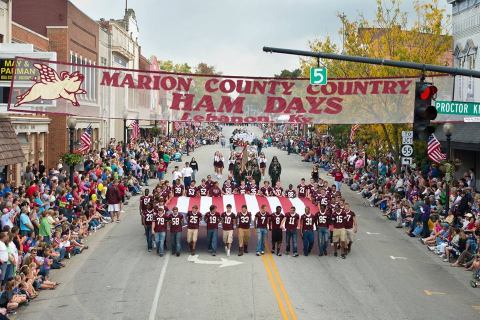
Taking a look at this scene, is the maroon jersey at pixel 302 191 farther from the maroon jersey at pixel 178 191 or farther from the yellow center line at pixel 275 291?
the yellow center line at pixel 275 291

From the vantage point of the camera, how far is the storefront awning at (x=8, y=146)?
29.3 metres

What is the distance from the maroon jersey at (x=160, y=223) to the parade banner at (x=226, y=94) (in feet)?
10.3

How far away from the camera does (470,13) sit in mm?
37781

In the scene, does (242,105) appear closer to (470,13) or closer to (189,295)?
(189,295)

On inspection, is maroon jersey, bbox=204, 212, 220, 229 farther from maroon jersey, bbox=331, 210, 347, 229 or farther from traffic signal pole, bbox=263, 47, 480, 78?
traffic signal pole, bbox=263, 47, 480, 78

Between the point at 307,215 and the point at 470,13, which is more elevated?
the point at 470,13

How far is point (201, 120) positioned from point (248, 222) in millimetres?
3741

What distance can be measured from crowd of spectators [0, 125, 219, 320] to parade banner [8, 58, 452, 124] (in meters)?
3.41

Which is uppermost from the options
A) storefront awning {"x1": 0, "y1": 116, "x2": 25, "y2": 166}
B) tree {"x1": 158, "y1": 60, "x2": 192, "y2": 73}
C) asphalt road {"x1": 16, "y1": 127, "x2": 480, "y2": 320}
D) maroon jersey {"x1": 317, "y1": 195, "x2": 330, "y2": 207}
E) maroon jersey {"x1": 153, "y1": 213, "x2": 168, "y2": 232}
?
tree {"x1": 158, "y1": 60, "x2": 192, "y2": 73}

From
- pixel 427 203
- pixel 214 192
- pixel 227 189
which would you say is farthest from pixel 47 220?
pixel 427 203

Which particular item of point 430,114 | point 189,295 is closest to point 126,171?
point 189,295

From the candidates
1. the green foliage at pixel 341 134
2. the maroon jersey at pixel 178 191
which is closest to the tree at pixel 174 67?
the green foliage at pixel 341 134

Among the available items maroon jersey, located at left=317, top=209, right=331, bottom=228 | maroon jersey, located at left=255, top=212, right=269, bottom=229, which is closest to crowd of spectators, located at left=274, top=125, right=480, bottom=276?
maroon jersey, located at left=317, top=209, right=331, bottom=228

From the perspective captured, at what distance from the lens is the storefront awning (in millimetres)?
29272
